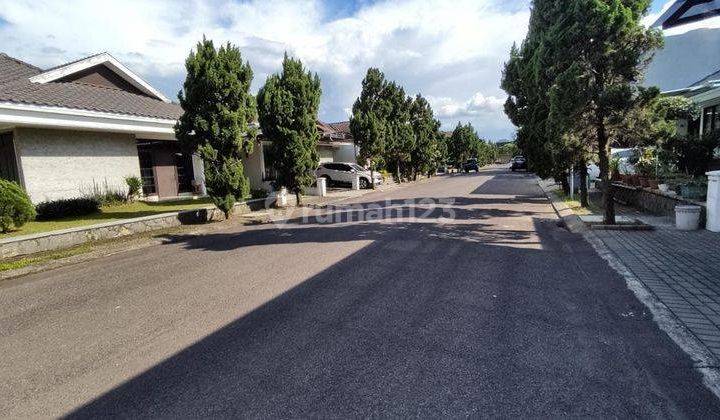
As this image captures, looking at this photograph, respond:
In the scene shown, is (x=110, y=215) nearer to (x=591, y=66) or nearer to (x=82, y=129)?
(x=82, y=129)

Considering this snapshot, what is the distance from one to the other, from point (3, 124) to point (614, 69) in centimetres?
1718

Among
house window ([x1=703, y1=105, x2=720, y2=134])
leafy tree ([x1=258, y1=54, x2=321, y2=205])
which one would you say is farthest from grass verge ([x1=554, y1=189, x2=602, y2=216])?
leafy tree ([x1=258, y1=54, x2=321, y2=205])

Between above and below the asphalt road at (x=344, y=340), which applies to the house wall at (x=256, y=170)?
above

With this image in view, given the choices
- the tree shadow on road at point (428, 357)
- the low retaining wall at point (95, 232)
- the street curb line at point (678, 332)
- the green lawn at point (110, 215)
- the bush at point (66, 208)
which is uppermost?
the bush at point (66, 208)

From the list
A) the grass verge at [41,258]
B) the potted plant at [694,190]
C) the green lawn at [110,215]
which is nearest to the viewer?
the grass verge at [41,258]

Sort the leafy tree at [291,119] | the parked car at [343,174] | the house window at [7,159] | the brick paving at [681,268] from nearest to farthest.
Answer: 1. the brick paving at [681,268]
2. the house window at [7,159]
3. the leafy tree at [291,119]
4. the parked car at [343,174]

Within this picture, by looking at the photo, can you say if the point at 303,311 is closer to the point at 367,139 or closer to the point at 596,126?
the point at 596,126

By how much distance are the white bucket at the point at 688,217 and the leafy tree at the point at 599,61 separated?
4.18 feet

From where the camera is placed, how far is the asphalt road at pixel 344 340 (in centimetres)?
280

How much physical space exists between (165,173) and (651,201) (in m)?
20.1

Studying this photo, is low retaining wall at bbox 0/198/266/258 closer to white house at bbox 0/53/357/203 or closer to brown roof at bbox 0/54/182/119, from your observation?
white house at bbox 0/53/357/203

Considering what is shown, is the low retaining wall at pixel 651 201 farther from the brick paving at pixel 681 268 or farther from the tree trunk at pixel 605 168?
the tree trunk at pixel 605 168

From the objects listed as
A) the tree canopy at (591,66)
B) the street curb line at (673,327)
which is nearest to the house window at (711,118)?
the tree canopy at (591,66)

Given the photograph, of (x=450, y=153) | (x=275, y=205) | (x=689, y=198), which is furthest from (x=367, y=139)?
(x=450, y=153)
